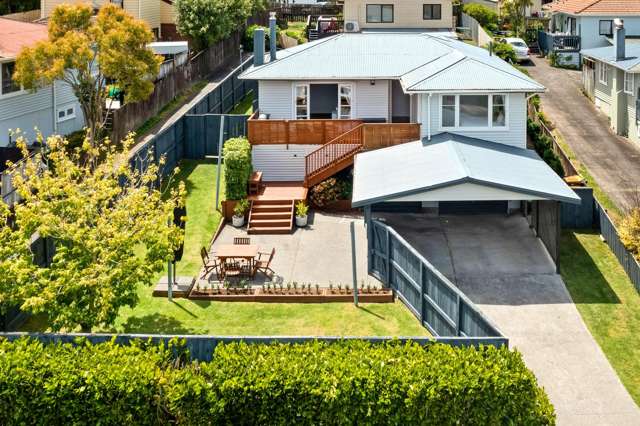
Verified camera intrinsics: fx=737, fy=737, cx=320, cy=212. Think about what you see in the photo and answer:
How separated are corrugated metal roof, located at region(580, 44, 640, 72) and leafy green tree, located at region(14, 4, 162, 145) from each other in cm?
2395

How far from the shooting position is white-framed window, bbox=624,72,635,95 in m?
39.0

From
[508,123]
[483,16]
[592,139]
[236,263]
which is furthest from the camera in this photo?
[483,16]

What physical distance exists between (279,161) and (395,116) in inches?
251

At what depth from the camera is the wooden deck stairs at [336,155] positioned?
30500mm

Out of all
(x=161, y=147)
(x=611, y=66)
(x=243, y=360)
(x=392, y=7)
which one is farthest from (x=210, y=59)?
(x=243, y=360)

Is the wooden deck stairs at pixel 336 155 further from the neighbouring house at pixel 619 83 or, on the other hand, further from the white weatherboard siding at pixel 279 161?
the neighbouring house at pixel 619 83

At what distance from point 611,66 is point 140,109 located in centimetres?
2648

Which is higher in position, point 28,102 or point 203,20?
point 203,20

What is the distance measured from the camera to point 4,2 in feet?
210

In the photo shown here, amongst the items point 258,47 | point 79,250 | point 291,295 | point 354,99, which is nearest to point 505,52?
point 354,99

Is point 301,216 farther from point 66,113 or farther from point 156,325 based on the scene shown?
point 66,113

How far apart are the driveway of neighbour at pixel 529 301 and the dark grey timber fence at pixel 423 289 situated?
6.73 feet

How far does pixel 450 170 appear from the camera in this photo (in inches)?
975

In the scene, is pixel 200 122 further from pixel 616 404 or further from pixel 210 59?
pixel 616 404
